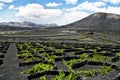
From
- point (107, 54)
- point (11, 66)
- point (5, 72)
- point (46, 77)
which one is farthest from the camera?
point (107, 54)

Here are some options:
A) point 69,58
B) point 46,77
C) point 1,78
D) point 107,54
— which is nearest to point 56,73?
point 46,77

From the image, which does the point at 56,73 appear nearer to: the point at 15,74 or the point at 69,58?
the point at 15,74

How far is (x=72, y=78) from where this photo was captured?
3073cm

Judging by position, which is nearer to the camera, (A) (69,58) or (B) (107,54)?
(A) (69,58)

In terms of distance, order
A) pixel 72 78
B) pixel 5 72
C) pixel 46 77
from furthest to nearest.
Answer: pixel 5 72 < pixel 46 77 < pixel 72 78

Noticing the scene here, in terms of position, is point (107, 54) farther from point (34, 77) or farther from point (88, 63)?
point (34, 77)

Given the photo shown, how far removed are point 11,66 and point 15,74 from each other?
25.1 ft

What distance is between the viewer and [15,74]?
37438mm

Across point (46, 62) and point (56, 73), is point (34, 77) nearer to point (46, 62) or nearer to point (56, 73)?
point (56, 73)

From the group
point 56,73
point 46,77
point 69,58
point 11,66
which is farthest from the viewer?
point 69,58

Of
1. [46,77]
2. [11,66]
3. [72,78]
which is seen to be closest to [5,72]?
[11,66]

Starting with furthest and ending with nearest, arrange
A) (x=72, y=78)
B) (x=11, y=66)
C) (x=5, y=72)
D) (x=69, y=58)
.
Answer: (x=69, y=58), (x=11, y=66), (x=5, y=72), (x=72, y=78)

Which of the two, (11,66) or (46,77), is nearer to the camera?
(46,77)

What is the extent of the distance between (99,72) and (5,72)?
15.2 m
